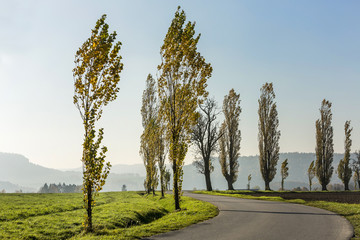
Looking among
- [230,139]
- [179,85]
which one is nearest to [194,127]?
[230,139]

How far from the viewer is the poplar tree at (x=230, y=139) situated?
5525 centimetres

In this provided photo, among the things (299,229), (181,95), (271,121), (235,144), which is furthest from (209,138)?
(299,229)

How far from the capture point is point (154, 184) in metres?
40.7

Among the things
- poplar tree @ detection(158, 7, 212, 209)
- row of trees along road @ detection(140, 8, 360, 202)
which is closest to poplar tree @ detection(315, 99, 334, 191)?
row of trees along road @ detection(140, 8, 360, 202)

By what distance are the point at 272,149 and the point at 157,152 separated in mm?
28144

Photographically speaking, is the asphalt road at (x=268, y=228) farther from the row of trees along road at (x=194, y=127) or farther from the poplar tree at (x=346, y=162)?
the poplar tree at (x=346, y=162)

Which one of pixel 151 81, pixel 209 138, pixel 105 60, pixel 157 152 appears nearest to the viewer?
pixel 105 60

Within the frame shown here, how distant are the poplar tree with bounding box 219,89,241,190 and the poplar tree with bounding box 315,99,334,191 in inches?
781

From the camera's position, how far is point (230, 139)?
184 feet

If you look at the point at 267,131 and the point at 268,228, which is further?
the point at 267,131

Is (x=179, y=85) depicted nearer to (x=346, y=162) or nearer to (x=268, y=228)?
(x=268, y=228)

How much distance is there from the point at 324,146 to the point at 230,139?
23.3 m

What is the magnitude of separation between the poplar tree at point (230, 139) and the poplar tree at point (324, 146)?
1983 centimetres

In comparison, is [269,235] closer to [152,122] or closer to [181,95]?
[181,95]
